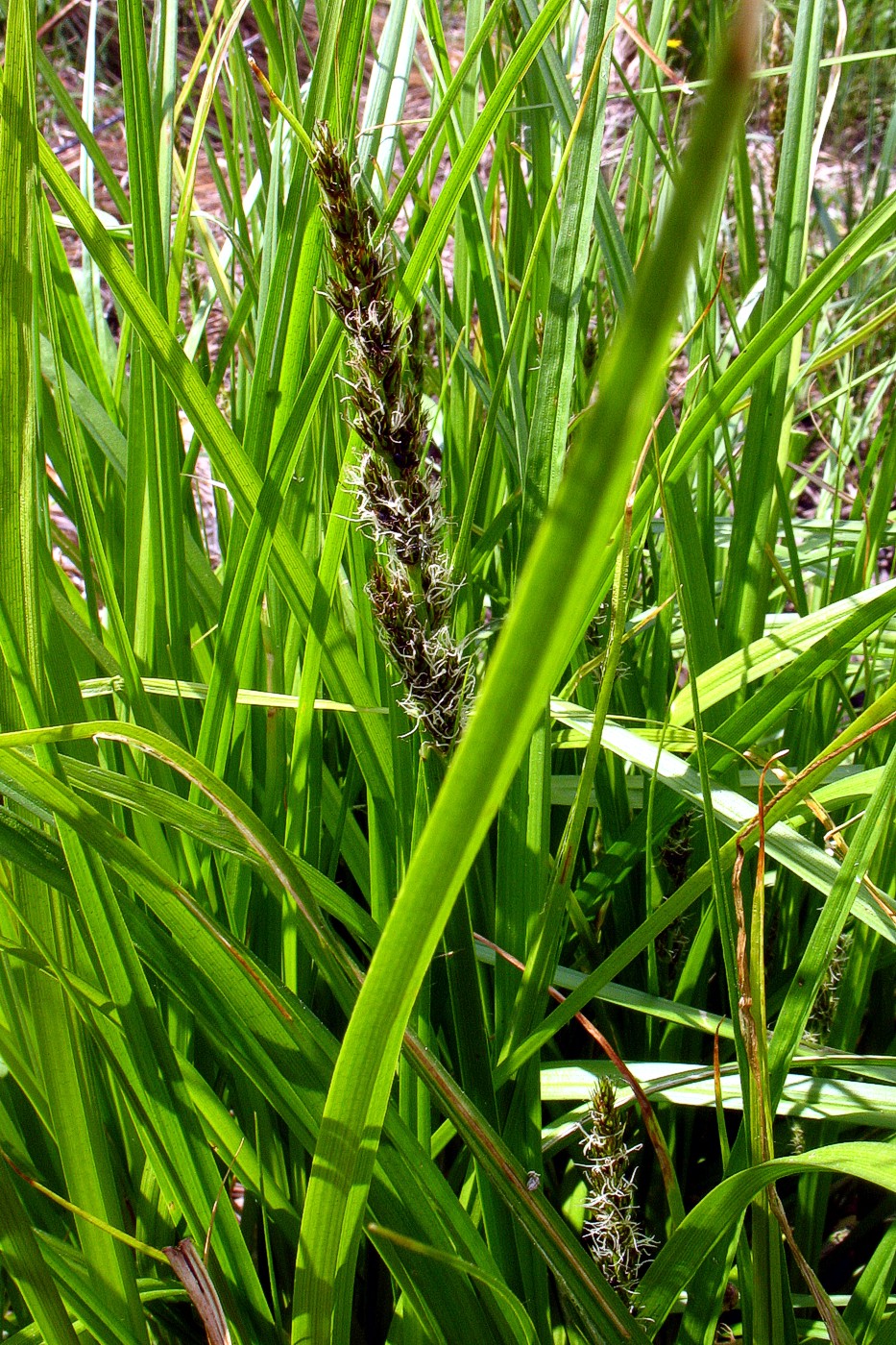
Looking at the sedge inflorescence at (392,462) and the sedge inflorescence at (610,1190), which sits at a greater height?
the sedge inflorescence at (392,462)

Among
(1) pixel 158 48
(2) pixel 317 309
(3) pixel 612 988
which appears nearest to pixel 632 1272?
(3) pixel 612 988

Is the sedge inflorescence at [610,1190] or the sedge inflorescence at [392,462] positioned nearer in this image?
the sedge inflorescence at [392,462]

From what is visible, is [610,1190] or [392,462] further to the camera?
[610,1190]

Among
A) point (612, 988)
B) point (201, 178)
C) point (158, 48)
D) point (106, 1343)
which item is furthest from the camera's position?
point (201, 178)

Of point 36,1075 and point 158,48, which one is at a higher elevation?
point 158,48

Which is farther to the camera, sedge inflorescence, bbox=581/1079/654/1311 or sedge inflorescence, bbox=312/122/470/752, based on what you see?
sedge inflorescence, bbox=581/1079/654/1311

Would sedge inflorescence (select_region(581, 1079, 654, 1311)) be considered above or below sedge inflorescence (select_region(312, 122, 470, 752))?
below

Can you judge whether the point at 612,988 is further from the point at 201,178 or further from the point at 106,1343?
the point at 201,178

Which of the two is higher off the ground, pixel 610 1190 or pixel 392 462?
pixel 392 462
